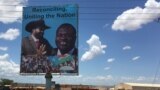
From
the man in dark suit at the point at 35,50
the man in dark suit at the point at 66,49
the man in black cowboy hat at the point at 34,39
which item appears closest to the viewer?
the man in dark suit at the point at 66,49

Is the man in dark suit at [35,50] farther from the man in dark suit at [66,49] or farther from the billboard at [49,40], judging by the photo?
the man in dark suit at [66,49]

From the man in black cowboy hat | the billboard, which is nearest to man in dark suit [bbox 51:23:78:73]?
the billboard

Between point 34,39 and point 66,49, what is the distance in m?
3.57

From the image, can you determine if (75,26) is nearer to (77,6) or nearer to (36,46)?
(77,6)

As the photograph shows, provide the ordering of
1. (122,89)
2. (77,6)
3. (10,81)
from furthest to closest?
(10,81)
(122,89)
(77,6)

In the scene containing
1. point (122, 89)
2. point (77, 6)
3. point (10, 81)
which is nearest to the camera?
point (77, 6)

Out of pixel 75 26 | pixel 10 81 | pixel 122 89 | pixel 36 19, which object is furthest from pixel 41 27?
pixel 10 81

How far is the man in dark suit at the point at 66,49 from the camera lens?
131ft

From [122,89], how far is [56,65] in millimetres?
37936

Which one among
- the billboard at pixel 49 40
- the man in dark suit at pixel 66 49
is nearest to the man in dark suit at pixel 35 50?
the billboard at pixel 49 40

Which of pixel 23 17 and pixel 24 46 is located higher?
pixel 23 17

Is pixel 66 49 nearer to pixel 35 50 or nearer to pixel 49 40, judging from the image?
pixel 49 40

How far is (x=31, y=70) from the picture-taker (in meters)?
41.1

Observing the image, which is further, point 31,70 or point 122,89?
point 122,89
